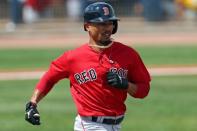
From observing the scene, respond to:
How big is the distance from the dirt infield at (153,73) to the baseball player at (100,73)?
→ 10.1 meters

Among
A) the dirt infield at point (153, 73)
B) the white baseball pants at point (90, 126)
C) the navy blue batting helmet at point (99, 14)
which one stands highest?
the navy blue batting helmet at point (99, 14)

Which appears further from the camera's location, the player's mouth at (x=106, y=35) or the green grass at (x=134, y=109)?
the green grass at (x=134, y=109)

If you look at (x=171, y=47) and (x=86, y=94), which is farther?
(x=171, y=47)

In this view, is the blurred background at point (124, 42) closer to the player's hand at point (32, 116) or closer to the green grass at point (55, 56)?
the green grass at point (55, 56)

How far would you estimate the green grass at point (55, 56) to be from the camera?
19.0m

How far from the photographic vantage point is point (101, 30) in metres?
6.08

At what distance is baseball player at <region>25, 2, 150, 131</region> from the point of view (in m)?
6.18

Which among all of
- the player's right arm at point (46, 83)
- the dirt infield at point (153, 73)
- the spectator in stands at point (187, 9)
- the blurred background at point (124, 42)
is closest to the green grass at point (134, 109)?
the blurred background at point (124, 42)

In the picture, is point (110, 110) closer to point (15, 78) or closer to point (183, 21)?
point (15, 78)

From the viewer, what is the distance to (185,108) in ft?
38.9

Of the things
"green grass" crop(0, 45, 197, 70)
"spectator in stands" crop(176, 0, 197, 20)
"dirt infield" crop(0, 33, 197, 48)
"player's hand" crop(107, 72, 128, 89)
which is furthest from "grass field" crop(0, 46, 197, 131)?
"spectator in stands" crop(176, 0, 197, 20)

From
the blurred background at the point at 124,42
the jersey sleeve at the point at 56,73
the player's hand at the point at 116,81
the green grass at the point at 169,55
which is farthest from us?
the green grass at the point at 169,55

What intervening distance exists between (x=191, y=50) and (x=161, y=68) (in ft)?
13.7

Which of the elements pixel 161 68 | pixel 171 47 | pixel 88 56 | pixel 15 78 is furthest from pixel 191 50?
pixel 88 56
